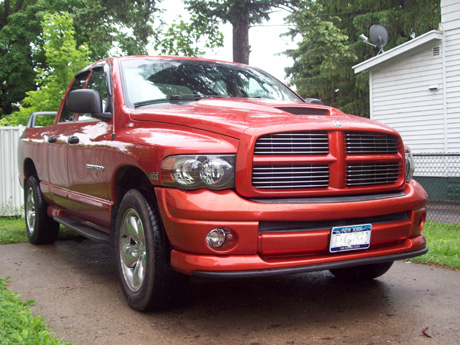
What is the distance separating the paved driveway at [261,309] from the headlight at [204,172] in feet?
3.16

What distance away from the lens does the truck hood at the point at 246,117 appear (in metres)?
3.45

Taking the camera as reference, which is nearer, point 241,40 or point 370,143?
point 370,143

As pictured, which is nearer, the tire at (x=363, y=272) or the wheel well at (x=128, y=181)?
the wheel well at (x=128, y=181)

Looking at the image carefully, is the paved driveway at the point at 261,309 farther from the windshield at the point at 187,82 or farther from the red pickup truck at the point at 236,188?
the windshield at the point at 187,82

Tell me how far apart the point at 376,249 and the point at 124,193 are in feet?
6.47

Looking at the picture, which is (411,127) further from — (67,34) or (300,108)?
(300,108)

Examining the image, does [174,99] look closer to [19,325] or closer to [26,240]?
[19,325]

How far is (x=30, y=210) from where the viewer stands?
22.5 feet

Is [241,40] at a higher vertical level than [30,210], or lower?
higher

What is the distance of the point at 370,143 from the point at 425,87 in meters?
11.5

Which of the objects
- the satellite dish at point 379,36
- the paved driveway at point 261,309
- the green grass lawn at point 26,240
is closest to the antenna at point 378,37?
the satellite dish at point 379,36

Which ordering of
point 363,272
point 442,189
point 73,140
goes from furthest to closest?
point 442,189, point 73,140, point 363,272

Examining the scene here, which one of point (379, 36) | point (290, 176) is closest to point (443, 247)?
point (290, 176)

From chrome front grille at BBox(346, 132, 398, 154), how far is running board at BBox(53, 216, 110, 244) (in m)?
2.15
